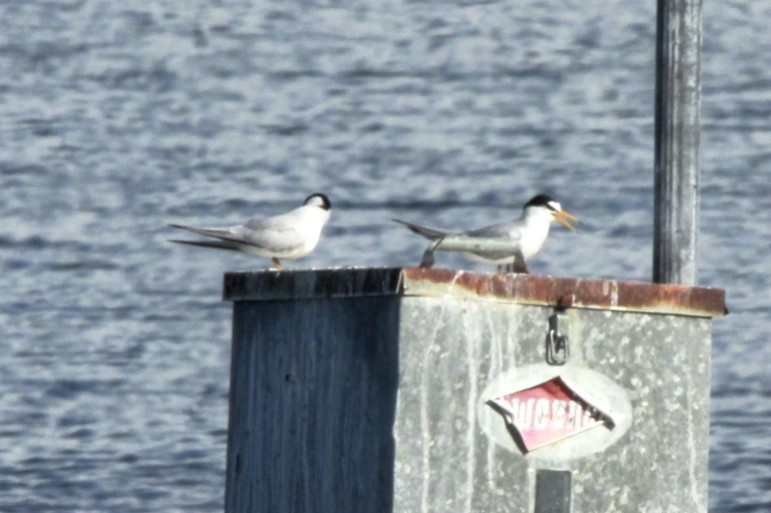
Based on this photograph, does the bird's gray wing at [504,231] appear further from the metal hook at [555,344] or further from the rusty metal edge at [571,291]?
the metal hook at [555,344]

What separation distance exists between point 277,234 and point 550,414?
300 centimetres

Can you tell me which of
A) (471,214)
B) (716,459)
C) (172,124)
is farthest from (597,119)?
(716,459)

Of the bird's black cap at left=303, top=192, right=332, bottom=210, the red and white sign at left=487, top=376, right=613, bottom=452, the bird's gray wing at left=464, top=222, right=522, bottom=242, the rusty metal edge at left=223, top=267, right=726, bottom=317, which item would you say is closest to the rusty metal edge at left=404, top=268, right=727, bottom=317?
the rusty metal edge at left=223, top=267, right=726, bottom=317

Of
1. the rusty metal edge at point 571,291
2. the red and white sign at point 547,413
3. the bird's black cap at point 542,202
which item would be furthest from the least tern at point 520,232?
the red and white sign at point 547,413

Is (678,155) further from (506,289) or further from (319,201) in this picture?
(319,201)

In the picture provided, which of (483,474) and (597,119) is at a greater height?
(597,119)

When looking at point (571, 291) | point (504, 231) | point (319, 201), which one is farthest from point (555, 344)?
point (319, 201)

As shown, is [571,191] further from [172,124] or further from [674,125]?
[674,125]

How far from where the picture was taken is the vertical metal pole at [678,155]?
214 inches

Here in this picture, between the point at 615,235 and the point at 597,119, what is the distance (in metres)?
4.01

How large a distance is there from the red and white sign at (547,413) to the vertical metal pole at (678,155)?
0.56 metres

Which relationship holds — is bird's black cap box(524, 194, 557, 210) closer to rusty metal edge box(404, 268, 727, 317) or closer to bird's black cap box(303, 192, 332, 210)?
bird's black cap box(303, 192, 332, 210)

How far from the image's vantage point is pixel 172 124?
24.3 metres

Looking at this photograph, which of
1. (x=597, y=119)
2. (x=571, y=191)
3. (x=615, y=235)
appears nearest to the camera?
(x=615, y=235)
